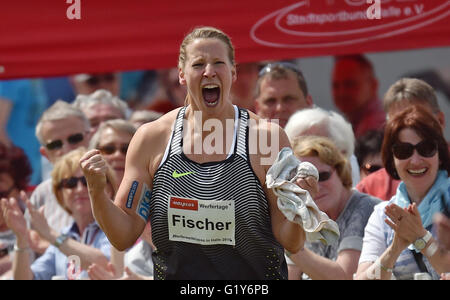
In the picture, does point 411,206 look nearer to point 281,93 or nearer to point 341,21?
point 281,93

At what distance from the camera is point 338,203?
15.9 feet

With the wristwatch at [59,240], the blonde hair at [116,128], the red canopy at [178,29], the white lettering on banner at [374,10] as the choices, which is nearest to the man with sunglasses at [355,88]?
the red canopy at [178,29]

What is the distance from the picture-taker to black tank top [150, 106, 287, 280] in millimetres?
3457

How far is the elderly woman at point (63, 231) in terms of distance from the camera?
5.29 m

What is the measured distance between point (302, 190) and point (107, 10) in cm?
331

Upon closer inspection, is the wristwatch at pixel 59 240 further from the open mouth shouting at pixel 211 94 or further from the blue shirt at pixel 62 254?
the open mouth shouting at pixel 211 94

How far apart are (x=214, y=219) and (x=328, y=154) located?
1561 millimetres

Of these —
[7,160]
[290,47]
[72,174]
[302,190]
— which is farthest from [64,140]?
[302,190]

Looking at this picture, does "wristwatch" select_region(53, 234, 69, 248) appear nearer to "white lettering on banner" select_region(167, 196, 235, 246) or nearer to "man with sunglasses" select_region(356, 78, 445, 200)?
"man with sunglasses" select_region(356, 78, 445, 200)

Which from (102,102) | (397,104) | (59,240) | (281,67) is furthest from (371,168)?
(102,102)

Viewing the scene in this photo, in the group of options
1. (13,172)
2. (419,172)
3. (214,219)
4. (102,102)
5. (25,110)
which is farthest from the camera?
(25,110)

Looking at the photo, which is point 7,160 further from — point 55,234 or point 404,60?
point 404,60

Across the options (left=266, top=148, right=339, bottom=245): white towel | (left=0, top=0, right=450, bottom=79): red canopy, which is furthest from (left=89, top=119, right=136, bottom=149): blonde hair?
(left=266, top=148, right=339, bottom=245): white towel

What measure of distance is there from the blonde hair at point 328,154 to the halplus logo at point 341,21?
1063mm
